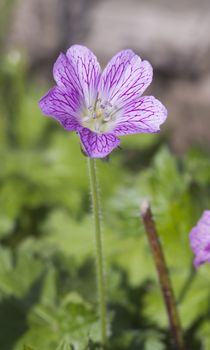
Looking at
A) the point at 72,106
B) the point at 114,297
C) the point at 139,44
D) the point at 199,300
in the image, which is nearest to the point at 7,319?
the point at 114,297

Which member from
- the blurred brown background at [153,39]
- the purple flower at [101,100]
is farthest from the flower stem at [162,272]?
the blurred brown background at [153,39]

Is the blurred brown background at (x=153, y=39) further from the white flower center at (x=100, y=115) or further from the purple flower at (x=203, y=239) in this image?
the purple flower at (x=203, y=239)

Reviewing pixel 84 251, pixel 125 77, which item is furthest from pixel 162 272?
pixel 84 251

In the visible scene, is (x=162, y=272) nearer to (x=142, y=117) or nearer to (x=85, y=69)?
(x=142, y=117)

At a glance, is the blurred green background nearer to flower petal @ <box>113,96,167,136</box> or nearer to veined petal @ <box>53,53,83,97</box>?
flower petal @ <box>113,96,167,136</box>

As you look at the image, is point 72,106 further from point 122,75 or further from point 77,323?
point 77,323
